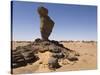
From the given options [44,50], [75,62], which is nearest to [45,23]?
[44,50]

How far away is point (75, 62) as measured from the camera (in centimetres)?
252

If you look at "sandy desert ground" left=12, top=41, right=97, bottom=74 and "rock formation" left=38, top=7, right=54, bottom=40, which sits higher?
"rock formation" left=38, top=7, right=54, bottom=40

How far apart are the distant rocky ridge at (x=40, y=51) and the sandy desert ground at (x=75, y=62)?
0.04 m

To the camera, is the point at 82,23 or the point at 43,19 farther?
the point at 82,23

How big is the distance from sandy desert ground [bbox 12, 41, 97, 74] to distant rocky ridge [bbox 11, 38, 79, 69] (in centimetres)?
4

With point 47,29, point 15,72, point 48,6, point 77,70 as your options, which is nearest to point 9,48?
point 15,72

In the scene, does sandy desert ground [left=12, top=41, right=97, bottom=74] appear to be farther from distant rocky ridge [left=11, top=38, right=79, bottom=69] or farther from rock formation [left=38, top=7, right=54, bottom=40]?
rock formation [left=38, top=7, right=54, bottom=40]

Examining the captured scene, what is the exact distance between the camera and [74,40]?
2.51 m

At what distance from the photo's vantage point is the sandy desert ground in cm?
234

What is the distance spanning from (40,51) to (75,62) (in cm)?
43

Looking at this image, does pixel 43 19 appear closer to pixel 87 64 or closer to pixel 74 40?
pixel 74 40

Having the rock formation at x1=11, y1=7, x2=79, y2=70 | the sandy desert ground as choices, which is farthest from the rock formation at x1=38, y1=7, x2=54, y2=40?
the sandy desert ground

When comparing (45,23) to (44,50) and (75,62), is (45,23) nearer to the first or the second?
(44,50)

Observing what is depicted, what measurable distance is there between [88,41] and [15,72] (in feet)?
2.97
